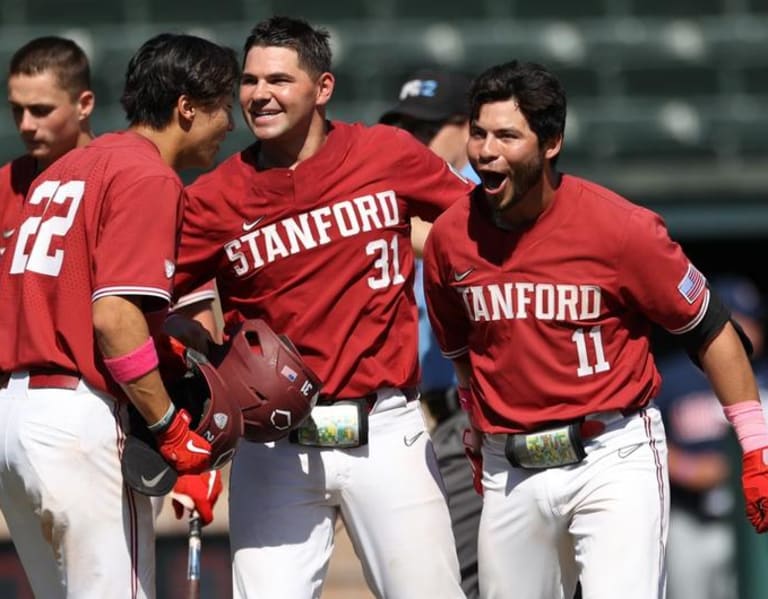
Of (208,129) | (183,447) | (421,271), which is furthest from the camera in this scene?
(421,271)

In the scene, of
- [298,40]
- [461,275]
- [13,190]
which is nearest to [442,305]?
[461,275]

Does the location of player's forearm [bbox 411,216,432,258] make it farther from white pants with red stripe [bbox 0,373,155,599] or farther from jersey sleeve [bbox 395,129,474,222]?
white pants with red stripe [bbox 0,373,155,599]

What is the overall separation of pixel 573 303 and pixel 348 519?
3.02 ft

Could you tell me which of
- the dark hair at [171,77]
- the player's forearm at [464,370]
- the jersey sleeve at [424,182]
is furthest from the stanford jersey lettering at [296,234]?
the player's forearm at [464,370]

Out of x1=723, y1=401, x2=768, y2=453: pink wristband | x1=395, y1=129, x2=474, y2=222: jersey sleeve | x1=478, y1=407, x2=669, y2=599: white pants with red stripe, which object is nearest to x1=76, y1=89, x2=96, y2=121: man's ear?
x1=395, y1=129, x2=474, y2=222: jersey sleeve

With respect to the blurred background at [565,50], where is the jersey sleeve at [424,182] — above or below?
below

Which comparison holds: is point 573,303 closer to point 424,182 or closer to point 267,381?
point 424,182

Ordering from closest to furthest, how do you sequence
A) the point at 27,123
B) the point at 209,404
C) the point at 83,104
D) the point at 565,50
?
1. the point at 209,404
2. the point at 27,123
3. the point at 83,104
4. the point at 565,50

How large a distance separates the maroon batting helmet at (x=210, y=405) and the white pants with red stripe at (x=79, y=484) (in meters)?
0.20

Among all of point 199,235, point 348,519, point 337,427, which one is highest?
point 199,235

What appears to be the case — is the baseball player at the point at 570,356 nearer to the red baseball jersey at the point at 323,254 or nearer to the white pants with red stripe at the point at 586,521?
the white pants with red stripe at the point at 586,521

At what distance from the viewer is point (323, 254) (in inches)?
182

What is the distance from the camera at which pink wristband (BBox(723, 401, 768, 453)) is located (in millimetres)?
4465

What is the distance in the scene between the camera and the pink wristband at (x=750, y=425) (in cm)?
446
